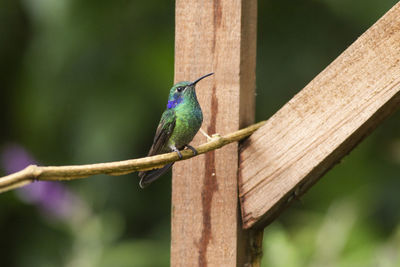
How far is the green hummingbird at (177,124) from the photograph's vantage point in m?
2.06

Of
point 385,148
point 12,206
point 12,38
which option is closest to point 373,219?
point 385,148

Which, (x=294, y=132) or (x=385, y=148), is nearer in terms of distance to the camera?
(x=294, y=132)

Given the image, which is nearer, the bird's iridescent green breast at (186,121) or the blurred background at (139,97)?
the bird's iridescent green breast at (186,121)

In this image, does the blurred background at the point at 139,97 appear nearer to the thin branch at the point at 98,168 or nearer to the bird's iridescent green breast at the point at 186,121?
the bird's iridescent green breast at the point at 186,121

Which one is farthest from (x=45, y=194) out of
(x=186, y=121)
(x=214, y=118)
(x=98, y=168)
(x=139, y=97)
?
(x=98, y=168)

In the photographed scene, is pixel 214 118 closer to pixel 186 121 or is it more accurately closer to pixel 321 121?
pixel 186 121

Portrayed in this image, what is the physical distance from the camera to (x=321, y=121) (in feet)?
6.31

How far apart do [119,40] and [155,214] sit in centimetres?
117

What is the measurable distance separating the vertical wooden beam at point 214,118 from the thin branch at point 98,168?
0.10 m

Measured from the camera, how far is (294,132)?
Result: 6.39 ft

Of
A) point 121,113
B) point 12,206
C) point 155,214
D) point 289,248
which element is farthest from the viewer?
point 12,206

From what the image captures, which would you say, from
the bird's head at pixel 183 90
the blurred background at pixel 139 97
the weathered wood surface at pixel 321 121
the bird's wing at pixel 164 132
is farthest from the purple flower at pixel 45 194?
the weathered wood surface at pixel 321 121

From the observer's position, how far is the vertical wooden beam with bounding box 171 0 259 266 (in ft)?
6.49

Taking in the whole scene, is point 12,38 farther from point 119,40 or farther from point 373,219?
point 373,219
